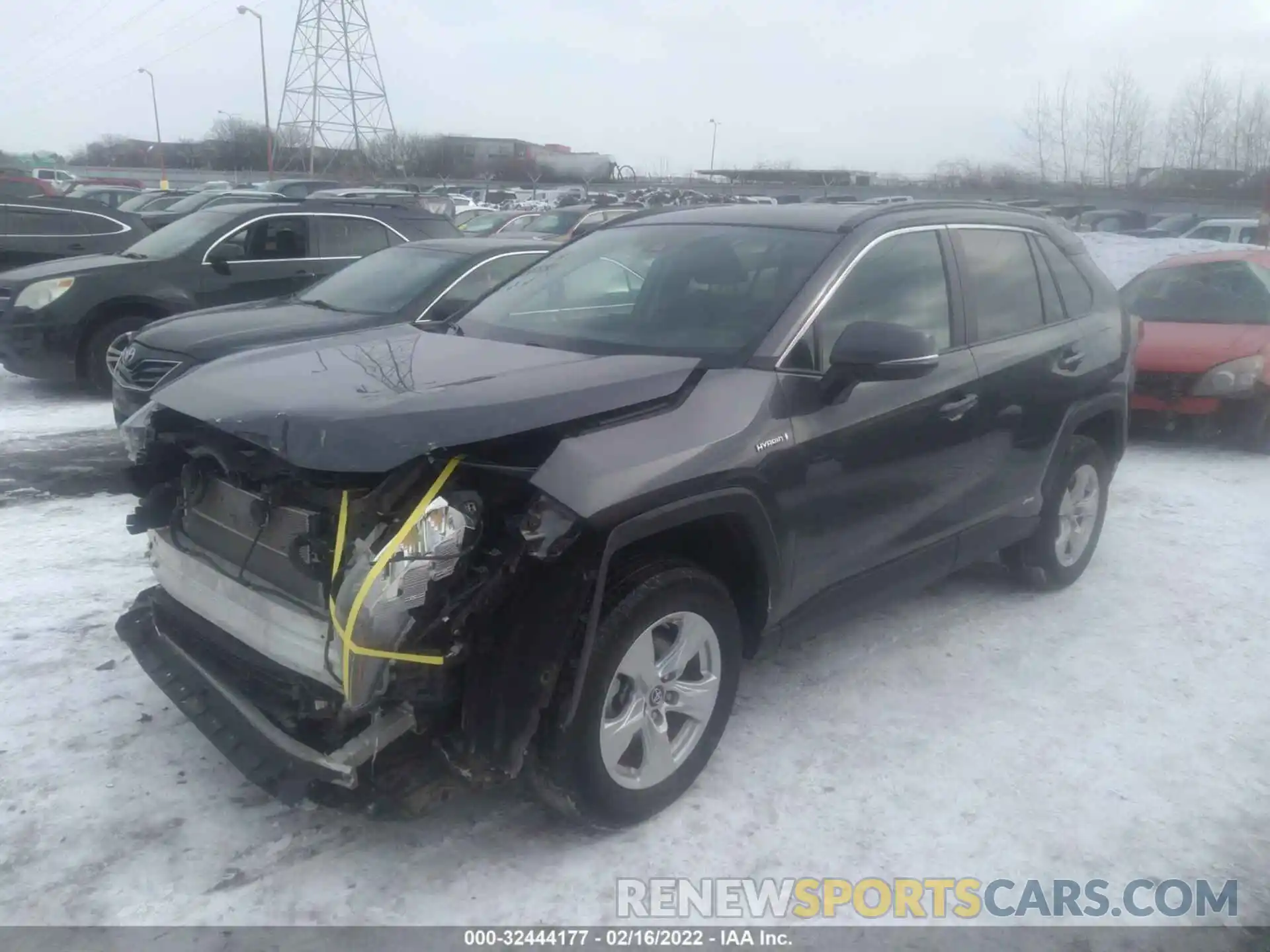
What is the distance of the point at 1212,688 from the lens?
14.1ft

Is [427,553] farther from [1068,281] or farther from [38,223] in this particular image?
[38,223]

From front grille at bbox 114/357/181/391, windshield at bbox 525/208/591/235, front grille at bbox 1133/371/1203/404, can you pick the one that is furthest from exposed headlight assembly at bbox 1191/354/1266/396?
windshield at bbox 525/208/591/235

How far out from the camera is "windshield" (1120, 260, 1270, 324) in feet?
29.2

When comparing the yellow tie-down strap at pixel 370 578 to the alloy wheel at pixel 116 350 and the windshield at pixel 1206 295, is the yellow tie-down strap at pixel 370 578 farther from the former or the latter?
the windshield at pixel 1206 295

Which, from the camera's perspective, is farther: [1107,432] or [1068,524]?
[1107,432]

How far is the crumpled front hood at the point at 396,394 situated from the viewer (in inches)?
106

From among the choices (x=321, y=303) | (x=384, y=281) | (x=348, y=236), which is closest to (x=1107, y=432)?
(x=384, y=281)

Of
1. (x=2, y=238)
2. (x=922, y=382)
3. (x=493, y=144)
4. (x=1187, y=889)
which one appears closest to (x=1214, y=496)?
(x=922, y=382)

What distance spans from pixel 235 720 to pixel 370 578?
0.74 meters

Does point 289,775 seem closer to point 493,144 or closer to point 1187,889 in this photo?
point 1187,889

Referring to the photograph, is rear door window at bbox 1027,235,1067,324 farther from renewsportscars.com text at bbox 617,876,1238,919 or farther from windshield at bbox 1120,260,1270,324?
windshield at bbox 1120,260,1270,324

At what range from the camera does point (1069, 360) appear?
4.89 metres

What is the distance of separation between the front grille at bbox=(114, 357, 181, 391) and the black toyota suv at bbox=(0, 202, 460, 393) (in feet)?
5.13

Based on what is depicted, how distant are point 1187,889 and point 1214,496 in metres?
4.74
